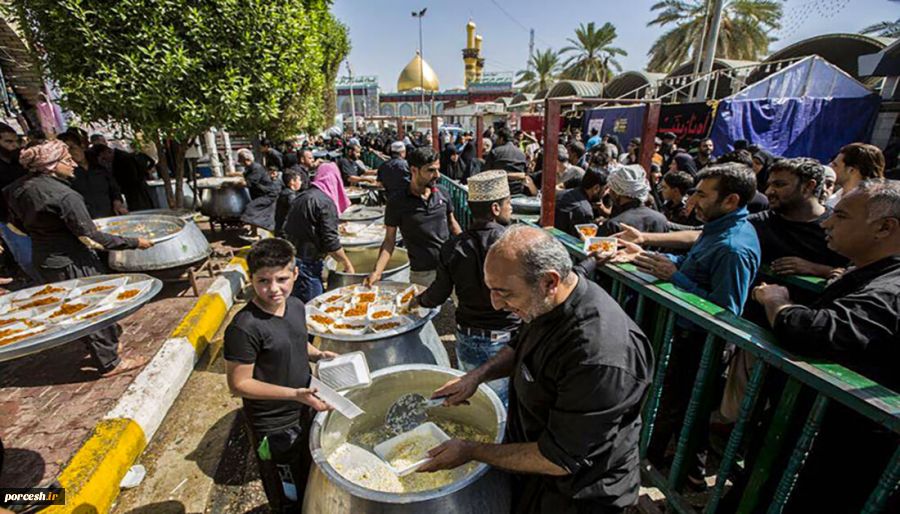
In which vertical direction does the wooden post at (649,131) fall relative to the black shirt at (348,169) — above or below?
above

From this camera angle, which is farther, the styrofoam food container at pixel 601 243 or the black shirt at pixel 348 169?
the black shirt at pixel 348 169

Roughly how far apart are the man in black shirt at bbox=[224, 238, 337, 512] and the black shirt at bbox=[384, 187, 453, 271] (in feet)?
6.11

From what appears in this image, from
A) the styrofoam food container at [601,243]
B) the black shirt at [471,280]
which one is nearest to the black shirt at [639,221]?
the styrofoam food container at [601,243]

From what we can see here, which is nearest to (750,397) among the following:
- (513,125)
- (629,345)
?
(629,345)

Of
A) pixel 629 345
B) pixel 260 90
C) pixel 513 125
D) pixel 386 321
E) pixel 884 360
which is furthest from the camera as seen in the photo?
pixel 513 125

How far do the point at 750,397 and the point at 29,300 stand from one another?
510cm

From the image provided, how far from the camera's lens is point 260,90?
5.66 metres

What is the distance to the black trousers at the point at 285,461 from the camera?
2.47m

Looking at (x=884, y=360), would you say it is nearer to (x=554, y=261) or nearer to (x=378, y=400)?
(x=554, y=261)

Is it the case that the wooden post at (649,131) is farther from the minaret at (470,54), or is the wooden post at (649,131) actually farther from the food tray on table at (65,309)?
the minaret at (470,54)

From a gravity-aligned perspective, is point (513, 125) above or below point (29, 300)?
above

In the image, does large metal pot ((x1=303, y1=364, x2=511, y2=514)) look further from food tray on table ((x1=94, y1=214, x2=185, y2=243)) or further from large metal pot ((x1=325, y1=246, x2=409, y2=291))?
food tray on table ((x1=94, y1=214, x2=185, y2=243))

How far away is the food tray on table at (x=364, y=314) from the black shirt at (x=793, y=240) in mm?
2878

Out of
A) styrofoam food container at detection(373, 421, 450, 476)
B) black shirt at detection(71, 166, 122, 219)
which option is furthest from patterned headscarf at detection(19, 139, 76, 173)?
styrofoam food container at detection(373, 421, 450, 476)
